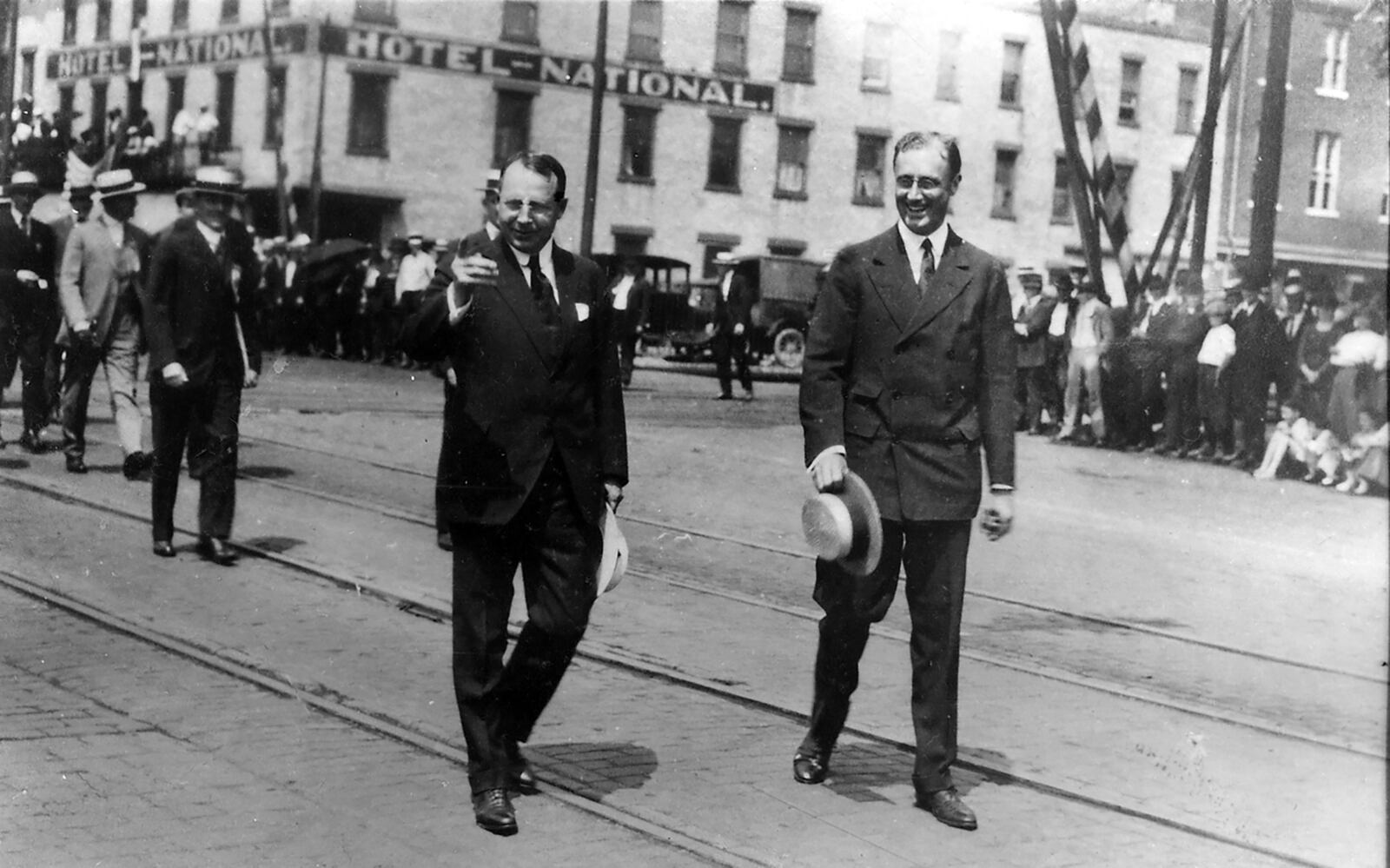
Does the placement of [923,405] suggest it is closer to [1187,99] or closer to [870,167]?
[1187,99]

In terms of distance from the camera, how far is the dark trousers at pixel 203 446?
30.3 feet

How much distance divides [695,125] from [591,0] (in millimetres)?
7367

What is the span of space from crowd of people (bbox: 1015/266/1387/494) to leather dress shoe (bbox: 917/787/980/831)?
8.48m

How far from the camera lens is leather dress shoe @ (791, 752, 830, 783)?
18.7ft

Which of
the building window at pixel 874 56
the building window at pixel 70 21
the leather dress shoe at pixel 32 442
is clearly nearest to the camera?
the building window at pixel 70 21

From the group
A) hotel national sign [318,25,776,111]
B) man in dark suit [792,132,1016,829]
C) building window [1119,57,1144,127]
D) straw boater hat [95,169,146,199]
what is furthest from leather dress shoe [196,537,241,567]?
hotel national sign [318,25,776,111]

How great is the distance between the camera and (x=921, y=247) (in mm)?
5562

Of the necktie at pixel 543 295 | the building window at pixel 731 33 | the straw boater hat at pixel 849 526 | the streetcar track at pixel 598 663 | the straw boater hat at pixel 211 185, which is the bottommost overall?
the streetcar track at pixel 598 663

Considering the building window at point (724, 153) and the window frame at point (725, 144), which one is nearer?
the window frame at point (725, 144)

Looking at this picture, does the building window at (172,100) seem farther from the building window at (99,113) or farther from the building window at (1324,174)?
the building window at (1324,174)

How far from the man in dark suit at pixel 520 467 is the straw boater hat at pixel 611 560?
0.03 m

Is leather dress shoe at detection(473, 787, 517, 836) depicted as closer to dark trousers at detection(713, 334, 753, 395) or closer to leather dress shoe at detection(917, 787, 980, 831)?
leather dress shoe at detection(917, 787, 980, 831)

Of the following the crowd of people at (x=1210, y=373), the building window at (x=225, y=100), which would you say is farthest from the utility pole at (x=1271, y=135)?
the building window at (x=225, y=100)

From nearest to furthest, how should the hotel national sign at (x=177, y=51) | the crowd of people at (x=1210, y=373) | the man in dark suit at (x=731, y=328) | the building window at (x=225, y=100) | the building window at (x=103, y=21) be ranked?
the hotel national sign at (x=177, y=51)
the building window at (x=103, y=21)
the crowd of people at (x=1210, y=373)
the building window at (x=225, y=100)
the man in dark suit at (x=731, y=328)
